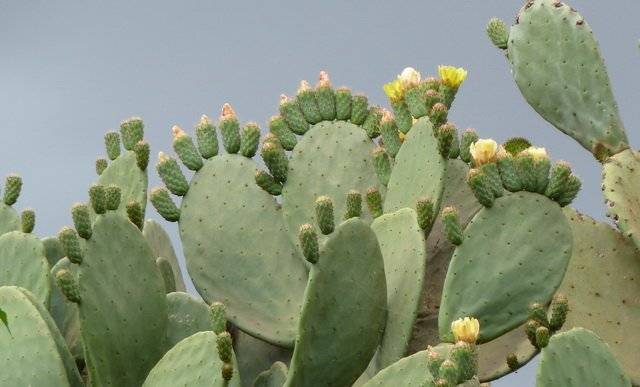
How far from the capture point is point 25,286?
15.0 feet

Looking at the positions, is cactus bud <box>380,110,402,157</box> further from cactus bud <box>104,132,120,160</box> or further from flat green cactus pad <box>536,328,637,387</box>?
flat green cactus pad <box>536,328,637,387</box>

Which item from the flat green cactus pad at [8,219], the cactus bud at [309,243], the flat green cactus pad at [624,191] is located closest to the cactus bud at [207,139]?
the flat green cactus pad at [8,219]

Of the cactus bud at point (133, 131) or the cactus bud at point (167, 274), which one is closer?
the cactus bud at point (167, 274)

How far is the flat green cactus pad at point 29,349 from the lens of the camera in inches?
162

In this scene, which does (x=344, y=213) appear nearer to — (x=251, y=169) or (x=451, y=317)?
(x=251, y=169)

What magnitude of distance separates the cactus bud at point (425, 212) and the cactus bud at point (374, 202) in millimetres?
344

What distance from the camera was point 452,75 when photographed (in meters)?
4.46

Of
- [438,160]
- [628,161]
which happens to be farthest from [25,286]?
[628,161]

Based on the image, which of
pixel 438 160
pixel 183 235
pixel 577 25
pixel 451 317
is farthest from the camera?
pixel 577 25

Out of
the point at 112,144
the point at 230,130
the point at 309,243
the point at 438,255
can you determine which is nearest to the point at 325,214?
the point at 309,243

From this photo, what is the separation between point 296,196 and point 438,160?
0.53 m

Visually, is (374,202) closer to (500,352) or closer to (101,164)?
(500,352)

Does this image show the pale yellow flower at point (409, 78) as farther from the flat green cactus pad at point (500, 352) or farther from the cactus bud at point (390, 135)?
the flat green cactus pad at point (500, 352)

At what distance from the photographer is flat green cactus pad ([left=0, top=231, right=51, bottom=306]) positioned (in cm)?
452
